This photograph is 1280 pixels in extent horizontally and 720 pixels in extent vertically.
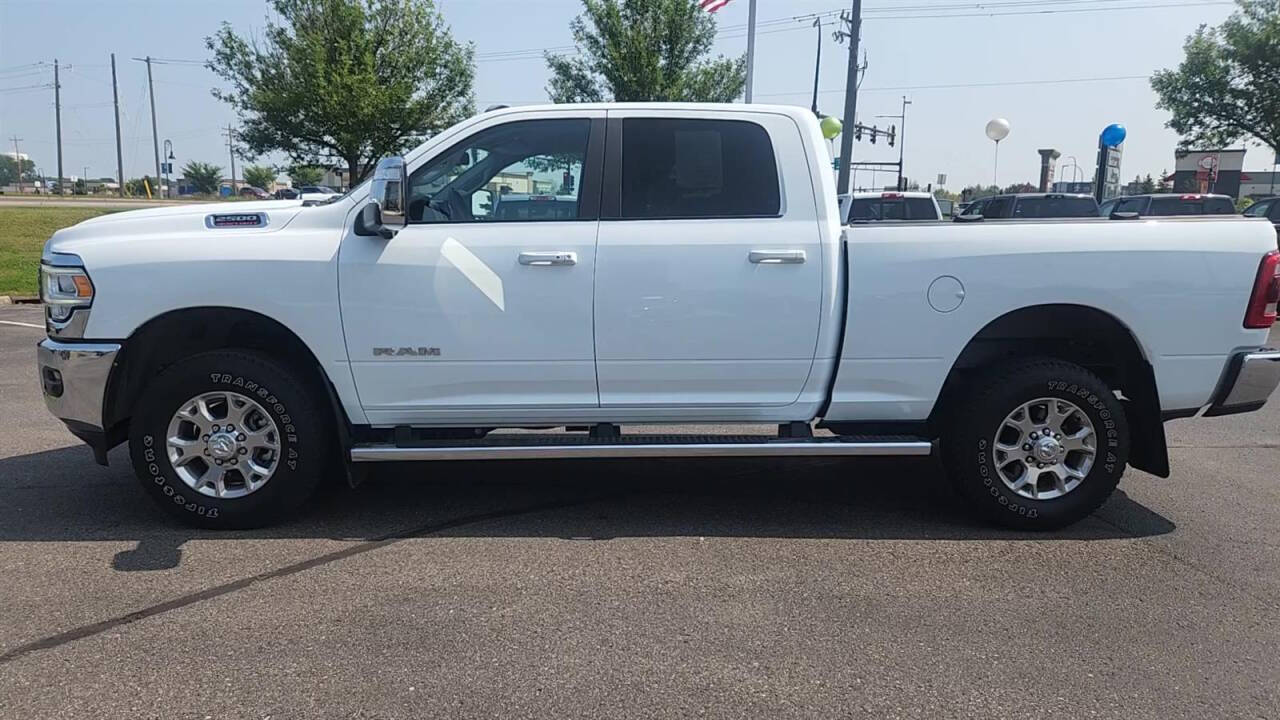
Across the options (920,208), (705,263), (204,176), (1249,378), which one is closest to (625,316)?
(705,263)

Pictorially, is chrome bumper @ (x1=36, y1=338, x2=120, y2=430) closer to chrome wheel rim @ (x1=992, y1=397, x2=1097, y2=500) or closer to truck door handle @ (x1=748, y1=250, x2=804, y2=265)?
truck door handle @ (x1=748, y1=250, x2=804, y2=265)

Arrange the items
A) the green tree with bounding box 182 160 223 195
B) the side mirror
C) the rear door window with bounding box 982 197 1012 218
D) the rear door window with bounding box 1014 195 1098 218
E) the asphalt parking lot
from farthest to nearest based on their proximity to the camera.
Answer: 1. the green tree with bounding box 182 160 223 195
2. the rear door window with bounding box 982 197 1012 218
3. the rear door window with bounding box 1014 195 1098 218
4. the side mirror
5. the asphalt parking lot

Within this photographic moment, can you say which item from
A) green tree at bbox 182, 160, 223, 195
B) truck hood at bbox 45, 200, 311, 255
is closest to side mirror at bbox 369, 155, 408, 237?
truck hood at bbox 45, 200, 311, 255

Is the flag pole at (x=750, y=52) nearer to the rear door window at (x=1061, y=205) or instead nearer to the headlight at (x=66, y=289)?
the rear door window at (x=1061, y=205)

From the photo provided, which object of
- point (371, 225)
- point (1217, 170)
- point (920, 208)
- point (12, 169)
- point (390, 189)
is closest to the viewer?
point (390, 189)

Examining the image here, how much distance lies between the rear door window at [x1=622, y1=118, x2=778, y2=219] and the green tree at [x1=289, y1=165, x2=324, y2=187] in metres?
17.9

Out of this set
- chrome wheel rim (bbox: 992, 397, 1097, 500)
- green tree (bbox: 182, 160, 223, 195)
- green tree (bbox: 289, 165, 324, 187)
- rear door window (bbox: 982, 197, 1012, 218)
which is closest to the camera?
chrome wheel rim (bbox: 992, 397, 1097, 500)

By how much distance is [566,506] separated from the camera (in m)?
5.04

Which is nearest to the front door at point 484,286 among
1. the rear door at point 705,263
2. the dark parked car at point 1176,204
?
the rear door at point 705,263

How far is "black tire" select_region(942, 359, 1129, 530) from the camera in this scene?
4.53m

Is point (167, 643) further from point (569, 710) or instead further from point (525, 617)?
point (569, 710)

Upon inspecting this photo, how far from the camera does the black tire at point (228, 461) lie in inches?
175

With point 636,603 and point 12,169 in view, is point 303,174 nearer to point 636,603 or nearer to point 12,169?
point 636,603

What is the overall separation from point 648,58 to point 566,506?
16.9 metres
